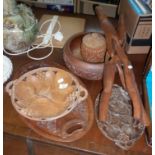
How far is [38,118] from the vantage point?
690mm

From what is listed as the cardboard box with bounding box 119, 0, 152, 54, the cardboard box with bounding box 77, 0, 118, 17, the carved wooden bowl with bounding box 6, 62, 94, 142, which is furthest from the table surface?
the cardboard box with bounding box 77, 0, 118, 17

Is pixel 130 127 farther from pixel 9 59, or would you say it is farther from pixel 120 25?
pixel 9 59

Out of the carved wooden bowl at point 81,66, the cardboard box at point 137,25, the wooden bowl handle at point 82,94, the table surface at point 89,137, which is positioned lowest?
the table surface at point 89,137

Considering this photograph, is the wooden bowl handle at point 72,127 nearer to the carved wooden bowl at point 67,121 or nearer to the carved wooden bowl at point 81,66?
the carved wooden bowl at point 67,121

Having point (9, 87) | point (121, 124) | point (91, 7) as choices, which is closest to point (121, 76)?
point (121, 124)

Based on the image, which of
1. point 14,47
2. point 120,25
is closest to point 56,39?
point 14,47

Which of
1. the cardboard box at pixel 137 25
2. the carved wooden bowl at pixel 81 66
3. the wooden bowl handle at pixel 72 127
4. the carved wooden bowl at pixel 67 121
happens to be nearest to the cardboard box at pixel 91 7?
the cardboard box at pixel 137 25

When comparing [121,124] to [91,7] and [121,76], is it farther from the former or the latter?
[91,7]

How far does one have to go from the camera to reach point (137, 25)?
779mm

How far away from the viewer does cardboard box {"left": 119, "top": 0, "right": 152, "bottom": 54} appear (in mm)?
761

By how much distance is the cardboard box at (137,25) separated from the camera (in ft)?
2.50

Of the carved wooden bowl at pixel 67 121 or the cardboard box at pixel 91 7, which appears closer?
the carved wooden bowl at pixel 67 121

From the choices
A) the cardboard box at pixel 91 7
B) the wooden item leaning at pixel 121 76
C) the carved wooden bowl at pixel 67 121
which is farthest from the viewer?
the cardboard box at pixel 91 7

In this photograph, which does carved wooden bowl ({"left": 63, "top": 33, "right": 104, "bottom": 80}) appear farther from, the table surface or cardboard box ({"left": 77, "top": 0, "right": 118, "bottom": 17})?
cardboard box ({"left": 77, "top": 0, "right": 118, "bottom": 17})
